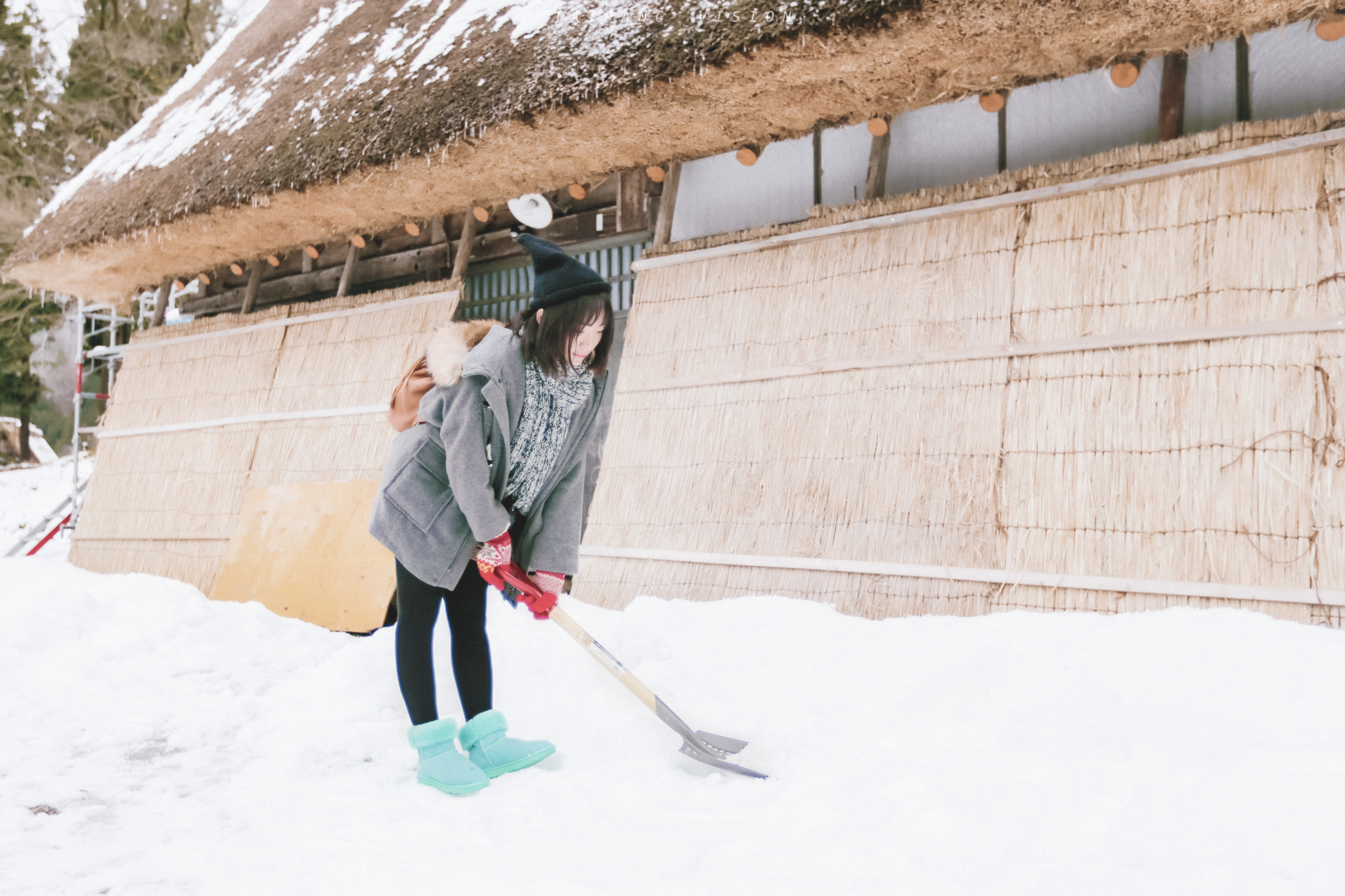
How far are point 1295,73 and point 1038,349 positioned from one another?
1193mm

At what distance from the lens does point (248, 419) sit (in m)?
5.09

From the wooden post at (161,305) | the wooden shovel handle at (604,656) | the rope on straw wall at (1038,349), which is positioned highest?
the wooden post at (161,305)

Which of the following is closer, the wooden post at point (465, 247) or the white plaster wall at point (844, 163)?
the white plaster wall at point (844, 163)

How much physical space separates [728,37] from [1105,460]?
6.23 ft

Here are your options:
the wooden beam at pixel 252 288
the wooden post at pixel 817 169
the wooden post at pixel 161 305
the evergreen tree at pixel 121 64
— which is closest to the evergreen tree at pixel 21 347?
the evergreen tree at pixel 121 64

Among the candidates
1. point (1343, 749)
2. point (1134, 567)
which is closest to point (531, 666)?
point (1134, 567)

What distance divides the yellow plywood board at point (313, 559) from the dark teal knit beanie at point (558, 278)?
236cm

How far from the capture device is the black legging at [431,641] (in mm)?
2061

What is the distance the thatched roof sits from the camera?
102 inches

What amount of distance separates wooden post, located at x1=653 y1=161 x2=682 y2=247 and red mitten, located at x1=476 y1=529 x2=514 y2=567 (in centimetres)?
214

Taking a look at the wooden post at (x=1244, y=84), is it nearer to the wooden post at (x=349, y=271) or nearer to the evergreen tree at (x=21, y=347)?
the wooden post at (x=349, y=271)

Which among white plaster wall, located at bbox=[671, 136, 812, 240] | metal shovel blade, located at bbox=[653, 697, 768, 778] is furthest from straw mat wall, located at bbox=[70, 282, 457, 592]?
metal shovel blade, located at bbox=[653, 697, 768, 778]

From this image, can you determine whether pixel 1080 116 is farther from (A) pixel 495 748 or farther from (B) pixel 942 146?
(A) pixel 495 748

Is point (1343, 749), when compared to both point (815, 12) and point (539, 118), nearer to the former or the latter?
point (815, 12)
